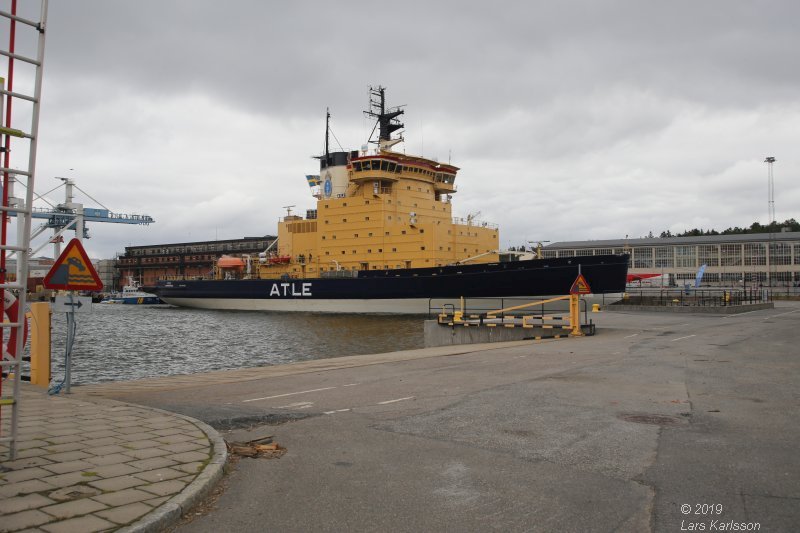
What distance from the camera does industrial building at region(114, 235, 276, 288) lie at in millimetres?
101625

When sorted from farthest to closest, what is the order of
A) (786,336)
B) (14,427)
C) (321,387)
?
1. (786,336)
2. (321,387)
3. (14,427)

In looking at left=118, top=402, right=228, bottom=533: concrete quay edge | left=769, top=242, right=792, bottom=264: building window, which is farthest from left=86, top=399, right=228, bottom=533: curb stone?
left=769, top=242, right=792, bottom=264: building window

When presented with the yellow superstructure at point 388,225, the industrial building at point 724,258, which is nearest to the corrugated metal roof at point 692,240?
the industrial building at point 724,258

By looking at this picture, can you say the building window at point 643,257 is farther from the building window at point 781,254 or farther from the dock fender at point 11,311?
the dock fender at point 11,311

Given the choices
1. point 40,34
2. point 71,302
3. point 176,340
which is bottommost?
point 176,340

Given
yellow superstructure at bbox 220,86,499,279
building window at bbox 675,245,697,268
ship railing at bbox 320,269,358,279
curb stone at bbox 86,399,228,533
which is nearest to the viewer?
curb stone at bbox 86,399,228,533

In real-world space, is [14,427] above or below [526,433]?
above

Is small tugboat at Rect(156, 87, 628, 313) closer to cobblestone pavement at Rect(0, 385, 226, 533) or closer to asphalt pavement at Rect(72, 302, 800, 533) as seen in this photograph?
asphalt pavement at Rect(72, 302, 800, 533)

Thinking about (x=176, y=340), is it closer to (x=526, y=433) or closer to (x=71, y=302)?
(x=71, y=302)

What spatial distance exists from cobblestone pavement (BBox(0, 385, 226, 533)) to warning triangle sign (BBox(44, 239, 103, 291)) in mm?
1563

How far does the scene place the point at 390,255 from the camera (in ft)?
129

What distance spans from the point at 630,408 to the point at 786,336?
38.8ft

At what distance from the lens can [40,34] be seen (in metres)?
4.18

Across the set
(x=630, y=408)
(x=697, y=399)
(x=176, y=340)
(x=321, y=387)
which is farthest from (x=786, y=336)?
(x=176, y=340)
